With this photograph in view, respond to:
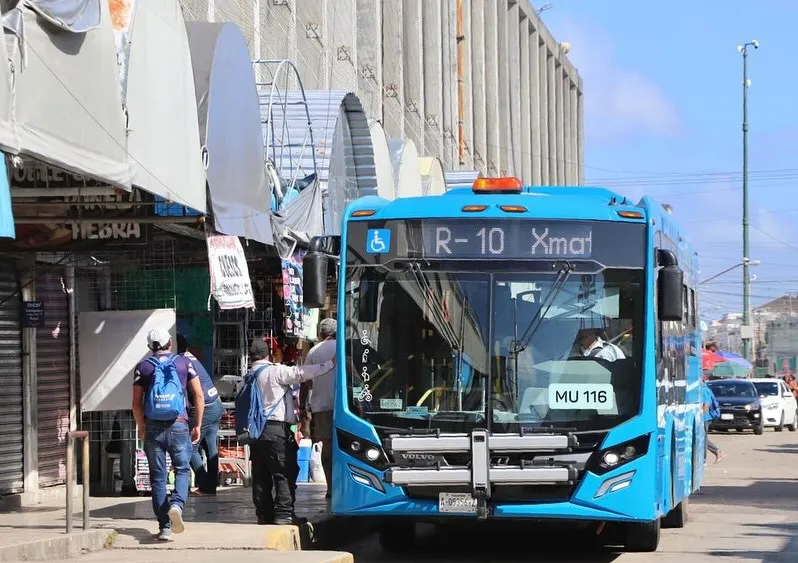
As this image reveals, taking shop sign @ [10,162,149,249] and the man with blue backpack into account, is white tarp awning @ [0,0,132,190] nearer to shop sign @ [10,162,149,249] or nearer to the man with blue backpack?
shop sign @ [10,162,149,249]

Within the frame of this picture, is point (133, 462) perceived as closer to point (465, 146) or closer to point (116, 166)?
point (116, 166)

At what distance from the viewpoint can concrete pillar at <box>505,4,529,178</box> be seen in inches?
2648

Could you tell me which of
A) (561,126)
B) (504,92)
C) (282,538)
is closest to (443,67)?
(504,92)

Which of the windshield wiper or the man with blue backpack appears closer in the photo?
the windshield wiper

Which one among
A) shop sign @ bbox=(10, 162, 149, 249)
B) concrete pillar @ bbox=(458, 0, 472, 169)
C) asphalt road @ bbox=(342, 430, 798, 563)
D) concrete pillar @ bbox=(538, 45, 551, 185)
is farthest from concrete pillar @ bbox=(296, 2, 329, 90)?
concrete pillar @ bbox=(538, 45, 551, 185)

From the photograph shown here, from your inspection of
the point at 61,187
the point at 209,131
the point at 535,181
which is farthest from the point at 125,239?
the point at 535,181

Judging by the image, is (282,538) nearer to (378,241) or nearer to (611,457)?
(378,241)

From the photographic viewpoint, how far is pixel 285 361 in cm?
2106

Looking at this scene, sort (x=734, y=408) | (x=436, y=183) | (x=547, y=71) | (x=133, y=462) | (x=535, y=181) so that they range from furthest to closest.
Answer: (x=547, y=71)
(x=535, y=181)
(x=734, y=408)
(x=436, y=183)
(x=133, y=462)

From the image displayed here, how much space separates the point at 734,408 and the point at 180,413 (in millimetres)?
32827

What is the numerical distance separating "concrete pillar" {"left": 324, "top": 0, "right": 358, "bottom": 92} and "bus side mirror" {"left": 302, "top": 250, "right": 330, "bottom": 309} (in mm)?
22903

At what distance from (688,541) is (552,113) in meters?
69.2

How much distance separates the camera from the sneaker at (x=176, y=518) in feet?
40.2

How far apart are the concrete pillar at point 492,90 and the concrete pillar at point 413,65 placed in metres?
14.2
